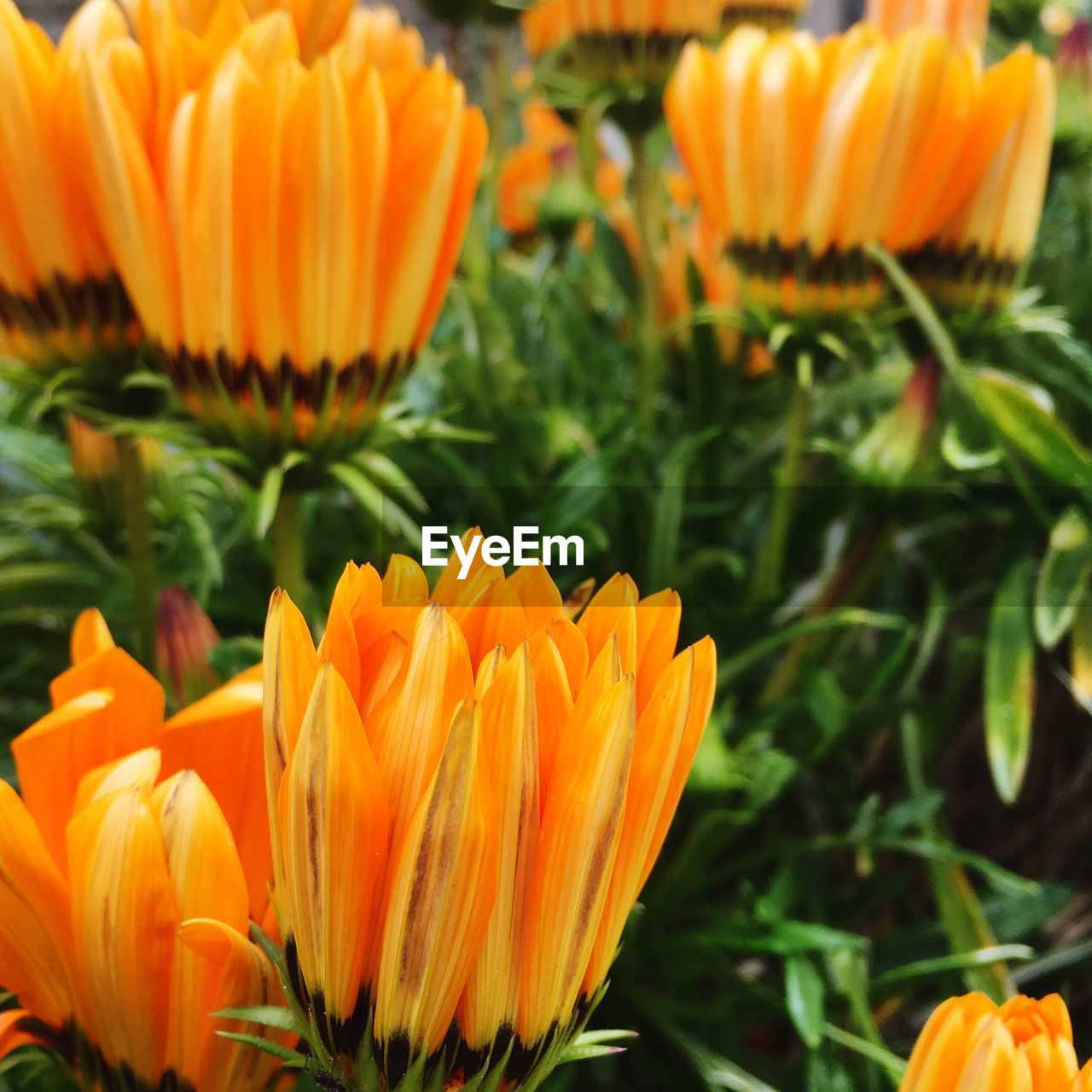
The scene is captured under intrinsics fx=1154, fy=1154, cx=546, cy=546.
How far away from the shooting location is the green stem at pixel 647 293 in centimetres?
43

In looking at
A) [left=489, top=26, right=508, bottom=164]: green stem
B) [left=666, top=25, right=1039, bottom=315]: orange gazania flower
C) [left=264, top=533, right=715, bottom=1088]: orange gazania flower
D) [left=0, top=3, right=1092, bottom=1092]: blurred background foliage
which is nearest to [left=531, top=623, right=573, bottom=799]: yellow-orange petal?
[left=264, top=533, right=715, bottom=1088]: orange gazania flower

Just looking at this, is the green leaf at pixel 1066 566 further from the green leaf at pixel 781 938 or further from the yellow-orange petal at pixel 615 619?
the yellow-orange petal at pixel 615 619

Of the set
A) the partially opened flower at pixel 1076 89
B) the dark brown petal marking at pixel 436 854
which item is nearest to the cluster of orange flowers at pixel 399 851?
the dark brown petal marking at pixel 436 854

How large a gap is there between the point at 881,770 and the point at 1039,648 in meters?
0.07

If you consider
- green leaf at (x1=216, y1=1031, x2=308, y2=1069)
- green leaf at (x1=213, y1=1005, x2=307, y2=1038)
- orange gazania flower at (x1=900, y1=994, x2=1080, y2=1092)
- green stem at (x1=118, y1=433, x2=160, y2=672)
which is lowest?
orange gazania flower at (x1=900, y1=994, x2=1080, y2=1092)

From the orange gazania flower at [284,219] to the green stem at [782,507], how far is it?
0.15 metres

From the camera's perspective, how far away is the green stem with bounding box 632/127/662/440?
43cm

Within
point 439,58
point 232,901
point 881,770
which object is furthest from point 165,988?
point 881,770

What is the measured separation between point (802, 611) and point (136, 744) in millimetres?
233

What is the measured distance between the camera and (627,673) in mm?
138

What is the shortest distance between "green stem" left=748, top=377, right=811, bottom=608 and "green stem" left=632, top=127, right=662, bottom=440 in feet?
0.23

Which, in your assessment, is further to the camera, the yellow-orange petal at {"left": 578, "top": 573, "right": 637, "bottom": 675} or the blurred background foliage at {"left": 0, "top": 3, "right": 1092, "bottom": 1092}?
the blurred background foliage at {"left": 0, "top": 3, "right": 1092, "bottom": 1092}

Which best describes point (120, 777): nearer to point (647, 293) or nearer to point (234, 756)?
point (234, 756)

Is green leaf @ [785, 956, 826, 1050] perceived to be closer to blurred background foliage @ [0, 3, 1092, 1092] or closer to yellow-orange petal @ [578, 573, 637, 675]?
blurred background foliage @ [0, 3, 1092, 1092]
